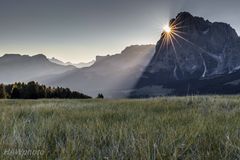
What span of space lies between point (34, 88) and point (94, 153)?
9438 centimetres

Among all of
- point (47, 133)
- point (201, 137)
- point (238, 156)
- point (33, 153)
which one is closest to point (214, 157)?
point (238, 156)

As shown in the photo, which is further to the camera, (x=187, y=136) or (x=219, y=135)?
(x=219, y=135)

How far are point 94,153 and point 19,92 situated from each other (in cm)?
9389

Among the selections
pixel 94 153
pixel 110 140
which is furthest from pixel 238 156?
pixel 110 140

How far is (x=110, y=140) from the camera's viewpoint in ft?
11.0

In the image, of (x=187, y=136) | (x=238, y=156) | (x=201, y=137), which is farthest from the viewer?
(x=201, y=137)

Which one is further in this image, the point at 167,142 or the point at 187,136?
the point at 187,136

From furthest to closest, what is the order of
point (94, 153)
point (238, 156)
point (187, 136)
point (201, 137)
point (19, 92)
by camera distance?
point (19, 92) → point (201, 137) → point (187, 136) → point (94, 153) → point (238, 156)

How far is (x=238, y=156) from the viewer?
7.75ft

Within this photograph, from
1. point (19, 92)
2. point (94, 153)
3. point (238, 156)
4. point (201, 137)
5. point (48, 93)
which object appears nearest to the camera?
point (238, 156)

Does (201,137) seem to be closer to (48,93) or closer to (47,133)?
(47,133)

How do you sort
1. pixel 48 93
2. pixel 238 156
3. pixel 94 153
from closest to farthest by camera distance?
pixel 238 156 < pixel 94 153 < pixel 48 93

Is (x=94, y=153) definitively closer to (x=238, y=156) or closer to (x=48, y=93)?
(x=238, y=156)

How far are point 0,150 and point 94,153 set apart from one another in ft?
2.59
